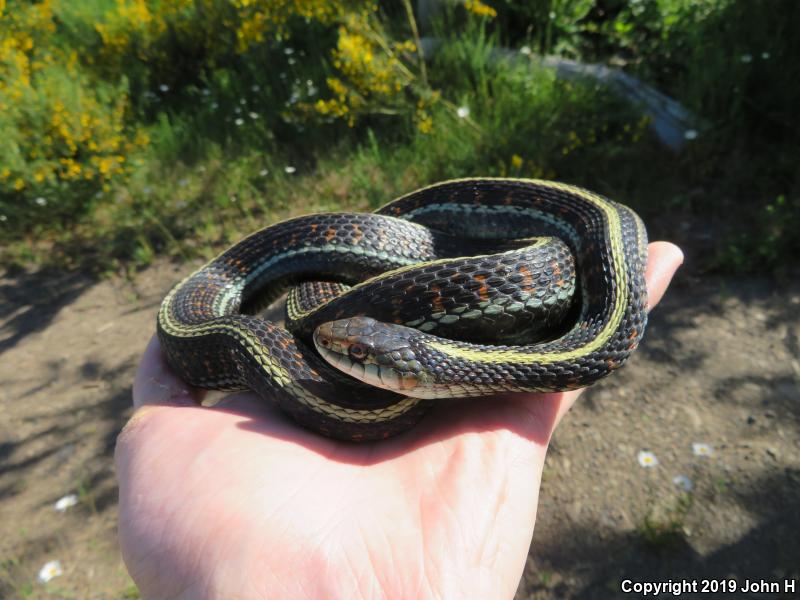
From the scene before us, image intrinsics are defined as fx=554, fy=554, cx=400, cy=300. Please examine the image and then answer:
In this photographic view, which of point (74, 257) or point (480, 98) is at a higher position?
point (480, 98)

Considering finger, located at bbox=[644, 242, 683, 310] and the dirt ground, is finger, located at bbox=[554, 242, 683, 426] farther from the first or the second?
the dirt ground

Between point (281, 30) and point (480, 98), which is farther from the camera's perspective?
point (281, 30)

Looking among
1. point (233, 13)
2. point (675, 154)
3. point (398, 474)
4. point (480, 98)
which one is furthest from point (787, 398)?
point (233, 13)

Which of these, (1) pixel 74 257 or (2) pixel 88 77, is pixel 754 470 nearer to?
(1) pixel 74 257

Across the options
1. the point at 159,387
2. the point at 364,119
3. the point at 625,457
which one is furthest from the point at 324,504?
the point at 364,119

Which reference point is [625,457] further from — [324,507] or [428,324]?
[324,507]

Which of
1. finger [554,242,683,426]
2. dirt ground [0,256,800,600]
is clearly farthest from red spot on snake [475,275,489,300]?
dirt ground [0,256,800,600]

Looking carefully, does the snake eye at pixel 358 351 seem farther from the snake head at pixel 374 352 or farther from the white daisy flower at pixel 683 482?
the white daisy flower at pixel 683 482
